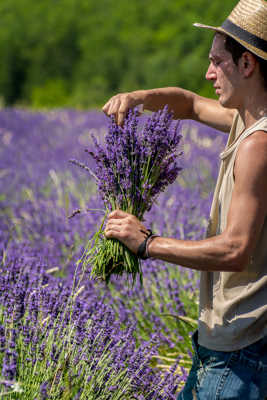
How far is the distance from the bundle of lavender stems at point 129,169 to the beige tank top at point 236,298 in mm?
274

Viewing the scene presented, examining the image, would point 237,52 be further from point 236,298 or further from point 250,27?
point 236,298

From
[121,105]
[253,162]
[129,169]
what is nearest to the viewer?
[253,162]

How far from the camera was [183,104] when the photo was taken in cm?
258

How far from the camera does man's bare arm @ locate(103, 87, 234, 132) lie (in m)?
2.38

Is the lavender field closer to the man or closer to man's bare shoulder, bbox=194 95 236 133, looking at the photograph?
man's bare shoulder, bbox=194 95 236 133

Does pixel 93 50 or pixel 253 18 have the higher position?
pixel 253 18

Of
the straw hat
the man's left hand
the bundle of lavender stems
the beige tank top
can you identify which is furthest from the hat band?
the man's left hand

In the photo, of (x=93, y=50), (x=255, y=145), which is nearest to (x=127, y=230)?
(x=255, y=145)

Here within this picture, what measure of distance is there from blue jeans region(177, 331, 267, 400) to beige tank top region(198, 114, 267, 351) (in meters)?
0.03

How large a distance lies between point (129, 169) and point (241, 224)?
548 mm

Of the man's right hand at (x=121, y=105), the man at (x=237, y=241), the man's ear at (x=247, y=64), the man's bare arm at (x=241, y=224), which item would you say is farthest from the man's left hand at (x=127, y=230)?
the man's ear at (x=247, y=64)

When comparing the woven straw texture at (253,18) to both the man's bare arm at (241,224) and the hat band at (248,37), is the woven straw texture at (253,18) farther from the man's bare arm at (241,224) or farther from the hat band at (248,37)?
the man's bare arm at (241,224)

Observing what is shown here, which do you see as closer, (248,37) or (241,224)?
(241,224)

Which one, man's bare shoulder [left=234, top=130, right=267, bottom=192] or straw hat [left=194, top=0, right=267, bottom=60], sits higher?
straw hat [left=194, top=0, right=267, bottom=60]
